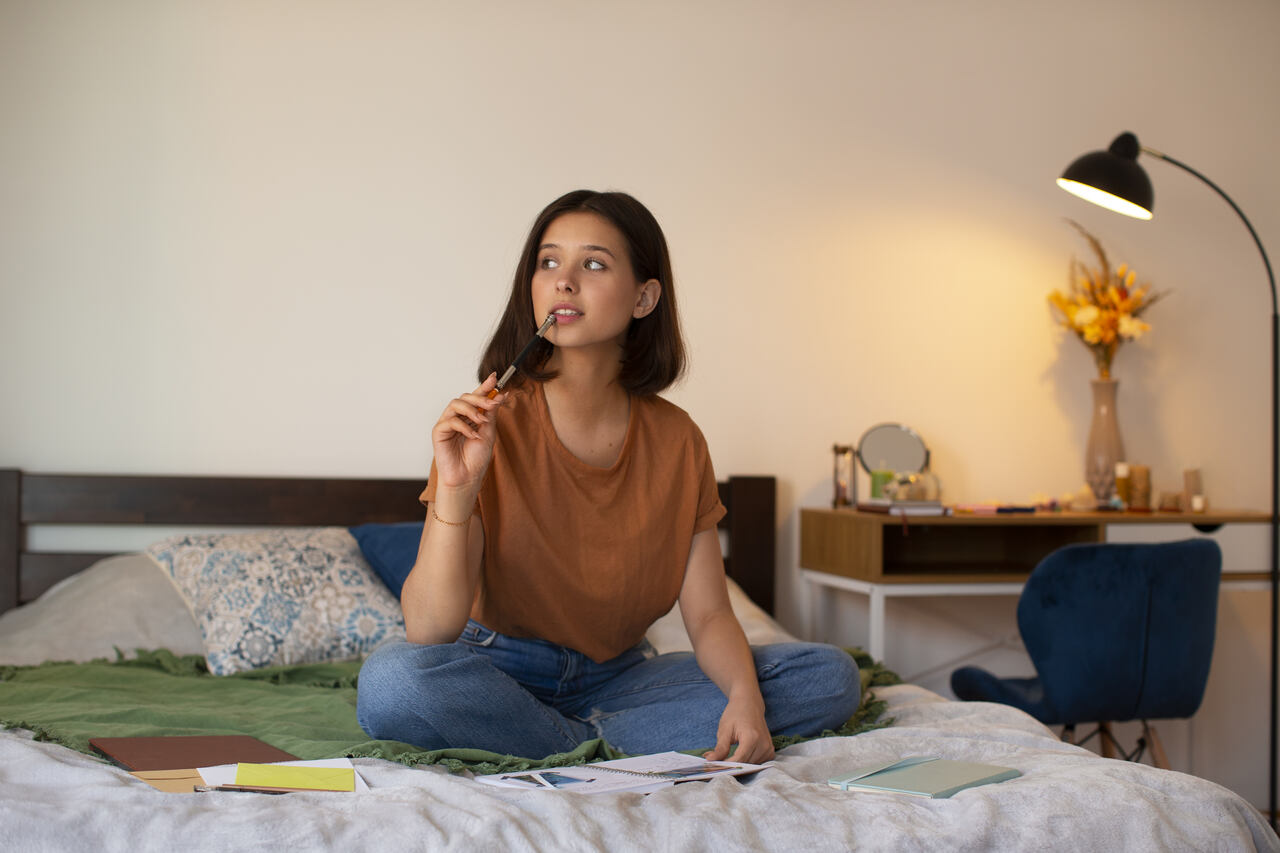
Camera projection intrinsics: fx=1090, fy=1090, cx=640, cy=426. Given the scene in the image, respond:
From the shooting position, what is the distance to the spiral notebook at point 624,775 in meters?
1.17

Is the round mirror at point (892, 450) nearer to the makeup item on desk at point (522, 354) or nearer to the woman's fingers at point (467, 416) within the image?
the makeup item on desk at point (522, 354)

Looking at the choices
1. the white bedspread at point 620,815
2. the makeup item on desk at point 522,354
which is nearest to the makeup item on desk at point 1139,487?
the white bedspread at point 620,815

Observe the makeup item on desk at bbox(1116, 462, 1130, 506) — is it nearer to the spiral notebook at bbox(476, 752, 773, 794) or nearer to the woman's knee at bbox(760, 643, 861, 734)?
the woman's knee at bbox(760, 643, 861, 734)

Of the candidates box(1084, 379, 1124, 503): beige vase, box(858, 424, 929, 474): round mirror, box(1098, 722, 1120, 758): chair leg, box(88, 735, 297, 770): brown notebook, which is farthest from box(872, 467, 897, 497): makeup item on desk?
box(88, 735, 297, 770): brown notebook

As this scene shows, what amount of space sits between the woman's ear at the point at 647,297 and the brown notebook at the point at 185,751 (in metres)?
0.77

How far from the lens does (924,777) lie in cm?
123

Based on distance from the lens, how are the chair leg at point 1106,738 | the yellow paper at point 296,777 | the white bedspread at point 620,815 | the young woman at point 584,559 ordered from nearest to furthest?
the white bedspread at point 620,815, the yellow paper at point 296,777, the young woman at point 584,559, the chair leg at point 1106,738

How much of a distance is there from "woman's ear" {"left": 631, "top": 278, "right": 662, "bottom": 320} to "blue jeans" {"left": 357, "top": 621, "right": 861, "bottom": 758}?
50 cm

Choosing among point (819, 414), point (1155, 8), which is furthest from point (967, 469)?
point (1155, 8)

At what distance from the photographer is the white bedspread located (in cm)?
97

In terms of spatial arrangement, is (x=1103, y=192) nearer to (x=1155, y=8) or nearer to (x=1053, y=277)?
(x=1053, y=277)

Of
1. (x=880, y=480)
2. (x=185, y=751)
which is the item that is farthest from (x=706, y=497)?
(x=880, y=480)

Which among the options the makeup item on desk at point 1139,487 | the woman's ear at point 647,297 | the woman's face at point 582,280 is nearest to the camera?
the woman's face at point 582,280

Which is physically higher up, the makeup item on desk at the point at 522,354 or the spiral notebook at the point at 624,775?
the makeup item on desk at the point at 522,354
